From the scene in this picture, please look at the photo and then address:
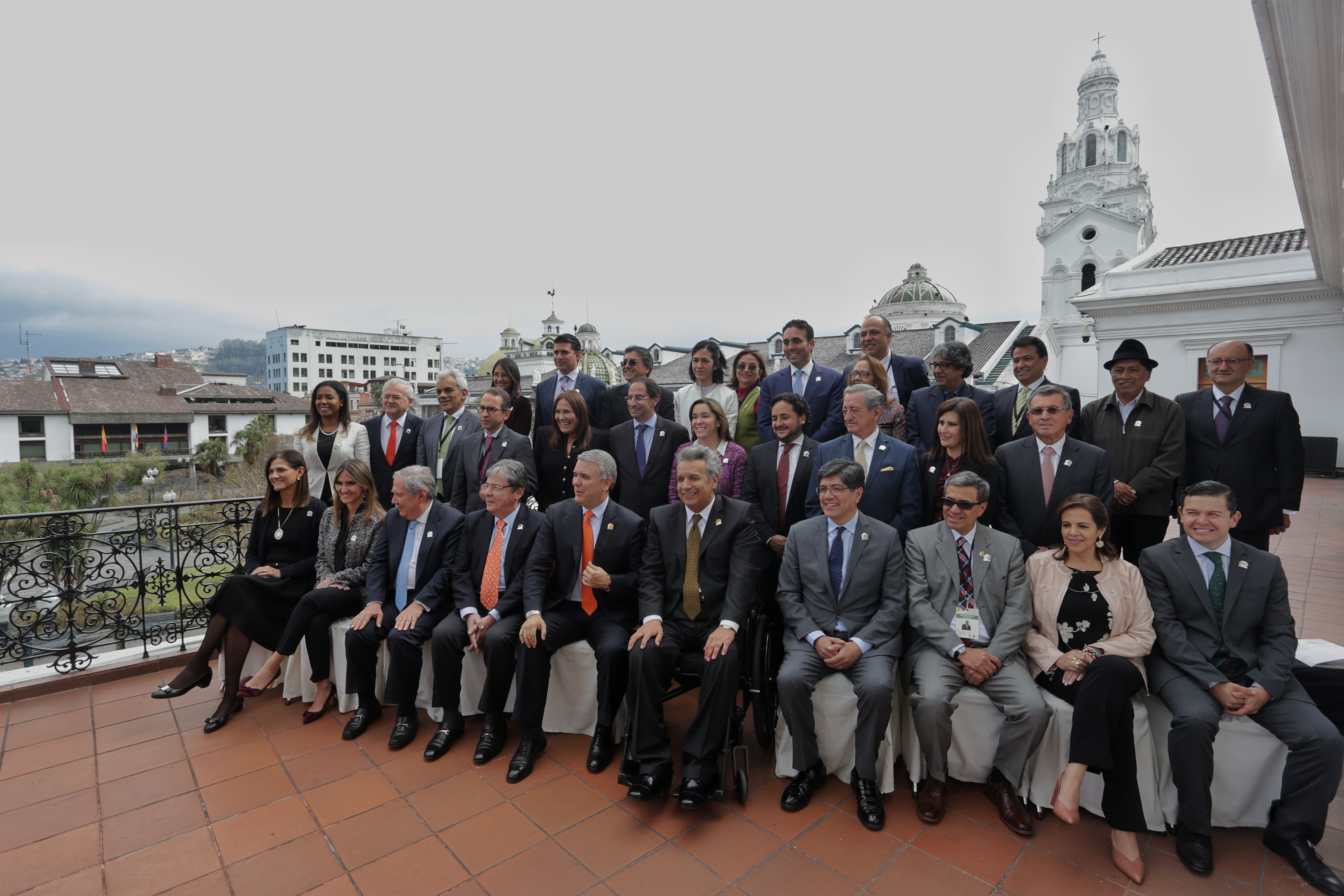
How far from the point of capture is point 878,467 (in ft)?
12.1

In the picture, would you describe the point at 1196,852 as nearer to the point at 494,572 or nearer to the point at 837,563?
the point at 837,563

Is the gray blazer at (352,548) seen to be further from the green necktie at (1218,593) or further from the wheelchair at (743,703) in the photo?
the green necktie at (1218,593)

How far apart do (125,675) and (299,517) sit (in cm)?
167

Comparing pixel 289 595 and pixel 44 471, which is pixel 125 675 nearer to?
pixel 289 595

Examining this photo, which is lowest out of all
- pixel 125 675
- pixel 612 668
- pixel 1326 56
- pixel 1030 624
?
pixel 125 675

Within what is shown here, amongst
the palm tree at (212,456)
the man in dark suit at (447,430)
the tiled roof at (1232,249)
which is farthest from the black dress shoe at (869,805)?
the palm tree at (212,456)

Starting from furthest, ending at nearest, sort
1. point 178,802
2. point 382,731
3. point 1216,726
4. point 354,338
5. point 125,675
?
point 354,338 < point 125,675 < point 382,731 < point 178,802 < point 1216,726

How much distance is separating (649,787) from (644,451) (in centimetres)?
227

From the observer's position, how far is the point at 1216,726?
2.53 m

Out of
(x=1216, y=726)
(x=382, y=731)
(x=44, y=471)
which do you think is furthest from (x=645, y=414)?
(x=44, y=471)

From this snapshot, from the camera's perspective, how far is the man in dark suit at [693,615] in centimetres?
288

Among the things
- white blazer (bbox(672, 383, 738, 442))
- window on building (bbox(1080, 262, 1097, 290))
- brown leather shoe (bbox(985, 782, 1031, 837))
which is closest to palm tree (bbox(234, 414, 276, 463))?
white blazer (bbox(672, 383, 738, 442))

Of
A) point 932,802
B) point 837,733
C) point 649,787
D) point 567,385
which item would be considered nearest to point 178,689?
point 649,787

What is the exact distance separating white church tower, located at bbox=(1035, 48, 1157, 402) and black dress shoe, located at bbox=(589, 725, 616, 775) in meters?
31.9
